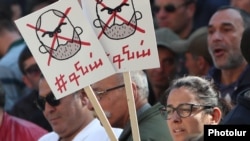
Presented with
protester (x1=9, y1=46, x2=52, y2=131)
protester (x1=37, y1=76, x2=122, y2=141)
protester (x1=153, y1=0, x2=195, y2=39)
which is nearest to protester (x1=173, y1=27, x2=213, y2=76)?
protester (x1=153, y1=0, x2=195, y2=39)

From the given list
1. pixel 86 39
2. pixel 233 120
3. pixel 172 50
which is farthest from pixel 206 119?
pixel 172 50

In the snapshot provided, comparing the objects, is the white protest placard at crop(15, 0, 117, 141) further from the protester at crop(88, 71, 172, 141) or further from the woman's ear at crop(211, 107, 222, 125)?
the protester at crop(88, 71, 172, 141)

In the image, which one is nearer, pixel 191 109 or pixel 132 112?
pixel 132 112

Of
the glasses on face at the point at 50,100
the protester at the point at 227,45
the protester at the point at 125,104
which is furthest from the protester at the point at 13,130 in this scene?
the protester at the point at 227,45

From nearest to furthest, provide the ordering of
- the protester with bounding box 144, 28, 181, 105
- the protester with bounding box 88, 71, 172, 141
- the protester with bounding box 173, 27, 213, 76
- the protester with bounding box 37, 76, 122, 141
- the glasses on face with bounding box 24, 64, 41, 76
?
the protester with bounding box 88, 71, 172, 141, the protester with bounding box 37, 76, 122, 141, the protester with bounding box 173, 27, 213, 76, the protester with bounding box 144, 28, 181, 105, the glasses on face with bounding box 24, 64, 41, 76

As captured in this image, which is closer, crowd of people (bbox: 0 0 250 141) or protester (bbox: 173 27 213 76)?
crowd of people (bbox: 0 0 250 141)

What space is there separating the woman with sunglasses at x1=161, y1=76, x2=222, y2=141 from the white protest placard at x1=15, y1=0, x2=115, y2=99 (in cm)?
38

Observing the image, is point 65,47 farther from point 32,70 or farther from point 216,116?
point 32,70

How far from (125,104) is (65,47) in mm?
1069

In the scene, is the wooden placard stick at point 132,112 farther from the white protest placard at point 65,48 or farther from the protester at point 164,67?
the protester at point 164,67

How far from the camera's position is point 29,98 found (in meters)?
10.3

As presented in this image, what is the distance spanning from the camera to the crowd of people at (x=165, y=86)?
660 centimetres

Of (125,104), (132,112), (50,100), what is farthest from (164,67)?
(132,112)

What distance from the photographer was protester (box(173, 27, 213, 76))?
950 cm
